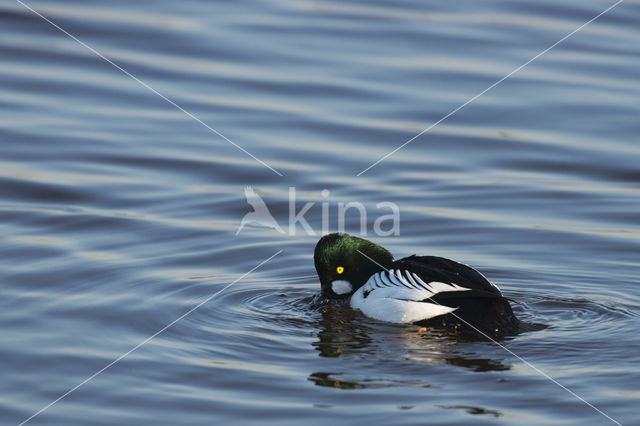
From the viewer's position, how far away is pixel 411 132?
45.4ft

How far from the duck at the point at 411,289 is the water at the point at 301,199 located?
0.21 metres

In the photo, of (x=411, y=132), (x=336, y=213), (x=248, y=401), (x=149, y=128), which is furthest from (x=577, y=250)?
(x=149, y=128)

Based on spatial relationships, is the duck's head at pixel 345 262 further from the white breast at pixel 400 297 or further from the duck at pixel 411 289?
the white breast at pixel 400 297

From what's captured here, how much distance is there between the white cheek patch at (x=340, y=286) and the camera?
962 centimetres

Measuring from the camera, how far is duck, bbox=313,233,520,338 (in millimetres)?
8453

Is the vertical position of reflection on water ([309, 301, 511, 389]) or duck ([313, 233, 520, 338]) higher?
duck ([313, 233, 520, 338])

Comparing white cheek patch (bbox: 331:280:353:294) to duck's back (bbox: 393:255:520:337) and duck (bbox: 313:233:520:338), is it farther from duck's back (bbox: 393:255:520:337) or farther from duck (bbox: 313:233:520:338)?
duck's back (bbox: 393:255:520:337)

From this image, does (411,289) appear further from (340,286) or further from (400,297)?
(340,286)

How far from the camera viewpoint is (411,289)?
8867mm

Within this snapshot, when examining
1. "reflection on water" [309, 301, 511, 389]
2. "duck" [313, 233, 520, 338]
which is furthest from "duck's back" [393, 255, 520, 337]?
"reflection on water" [309, 301, 511, 389]

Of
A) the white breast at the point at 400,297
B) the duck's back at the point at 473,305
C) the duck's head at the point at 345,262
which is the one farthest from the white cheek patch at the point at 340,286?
the duck's back at the point at 473,305

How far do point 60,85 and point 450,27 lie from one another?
616 centimetres

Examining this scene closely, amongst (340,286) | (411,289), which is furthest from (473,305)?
(340,286)

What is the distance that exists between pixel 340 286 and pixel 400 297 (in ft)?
2.85
